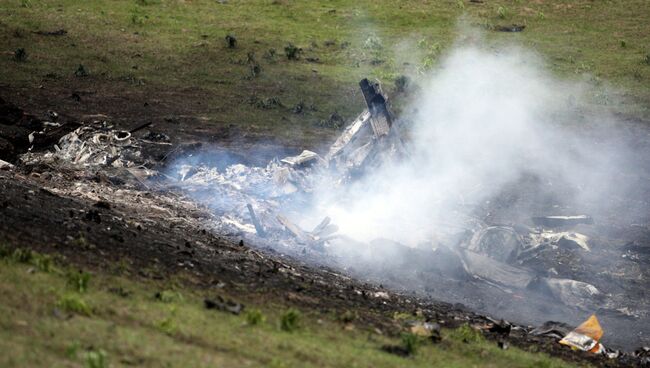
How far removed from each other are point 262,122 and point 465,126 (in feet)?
19.9

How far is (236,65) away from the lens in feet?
103

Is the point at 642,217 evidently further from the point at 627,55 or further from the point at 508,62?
the point at 627,55

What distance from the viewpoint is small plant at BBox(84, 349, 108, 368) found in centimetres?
760

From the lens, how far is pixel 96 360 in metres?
7.62

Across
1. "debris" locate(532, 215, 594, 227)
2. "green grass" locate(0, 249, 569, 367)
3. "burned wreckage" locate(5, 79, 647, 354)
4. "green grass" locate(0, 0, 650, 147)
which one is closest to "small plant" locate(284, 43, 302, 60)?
"green grass" locate(0, 0, 650, 147)

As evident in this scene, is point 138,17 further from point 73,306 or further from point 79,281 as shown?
point 73,306

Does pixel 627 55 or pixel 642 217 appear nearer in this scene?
pixel 642 217

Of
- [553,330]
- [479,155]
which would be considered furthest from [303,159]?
[553,330]

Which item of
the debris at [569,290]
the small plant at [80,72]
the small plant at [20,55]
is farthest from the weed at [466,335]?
the small plant at [20,55]

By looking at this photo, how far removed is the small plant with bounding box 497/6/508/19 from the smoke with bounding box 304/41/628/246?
15.4 feet

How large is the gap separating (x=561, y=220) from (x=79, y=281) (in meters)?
12.7

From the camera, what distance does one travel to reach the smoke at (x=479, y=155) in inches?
747

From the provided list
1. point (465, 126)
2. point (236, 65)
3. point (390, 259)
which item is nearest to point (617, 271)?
point (390, 259)

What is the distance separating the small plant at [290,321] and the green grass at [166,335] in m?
0.01
